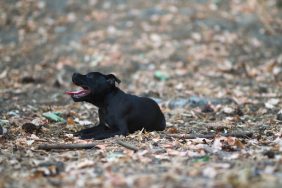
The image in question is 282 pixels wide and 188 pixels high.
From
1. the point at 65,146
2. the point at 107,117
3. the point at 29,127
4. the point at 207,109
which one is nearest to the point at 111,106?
the point at 107,117

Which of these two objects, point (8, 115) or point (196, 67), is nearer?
point (8, 115)

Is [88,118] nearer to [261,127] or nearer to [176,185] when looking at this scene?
[261,127]

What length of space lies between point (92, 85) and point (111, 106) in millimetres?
387

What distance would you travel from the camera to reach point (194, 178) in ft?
14.9

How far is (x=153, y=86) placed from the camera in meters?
11.3

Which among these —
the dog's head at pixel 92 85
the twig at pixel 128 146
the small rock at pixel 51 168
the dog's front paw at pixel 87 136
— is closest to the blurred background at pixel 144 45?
the dog's head at pixel 92 85

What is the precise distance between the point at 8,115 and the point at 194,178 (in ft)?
14.7

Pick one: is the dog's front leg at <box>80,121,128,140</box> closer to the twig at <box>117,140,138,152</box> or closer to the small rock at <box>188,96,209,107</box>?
the twig at <box>117,140,138,152</box>

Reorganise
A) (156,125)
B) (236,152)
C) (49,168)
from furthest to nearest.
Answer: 1. (156,125)
2. (236,152)
3. (49,168)

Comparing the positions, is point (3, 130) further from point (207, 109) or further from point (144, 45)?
point (144, 45)

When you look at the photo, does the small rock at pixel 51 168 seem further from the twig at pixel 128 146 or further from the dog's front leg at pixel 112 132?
the dog's front leg at pixel 112 132

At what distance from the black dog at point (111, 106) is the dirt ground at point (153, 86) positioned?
35cm

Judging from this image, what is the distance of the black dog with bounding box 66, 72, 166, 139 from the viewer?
280 inches

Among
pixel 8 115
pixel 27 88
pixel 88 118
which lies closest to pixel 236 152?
pixel 88 118
